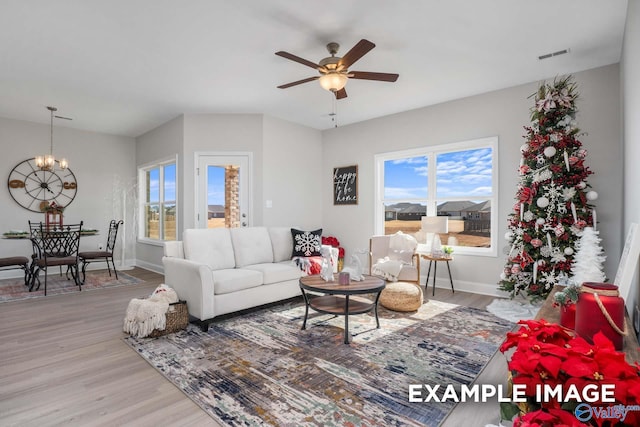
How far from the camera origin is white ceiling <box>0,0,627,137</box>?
2.73 meters

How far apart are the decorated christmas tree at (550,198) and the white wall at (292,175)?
352 cm

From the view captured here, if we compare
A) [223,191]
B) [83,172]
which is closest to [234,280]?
[223,191]

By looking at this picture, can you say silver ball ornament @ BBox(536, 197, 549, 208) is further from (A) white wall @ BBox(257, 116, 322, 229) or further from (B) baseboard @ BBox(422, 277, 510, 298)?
(A) white wall @ BBox(257, 116, 322, 229)

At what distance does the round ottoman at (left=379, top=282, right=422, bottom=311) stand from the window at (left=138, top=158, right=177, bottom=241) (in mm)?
3937

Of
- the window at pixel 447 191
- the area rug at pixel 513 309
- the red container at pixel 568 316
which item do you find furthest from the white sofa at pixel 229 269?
the red container at pixel 568 316

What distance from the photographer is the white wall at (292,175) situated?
5.66m

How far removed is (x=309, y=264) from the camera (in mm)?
4328

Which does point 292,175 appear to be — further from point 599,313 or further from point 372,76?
point 599,313

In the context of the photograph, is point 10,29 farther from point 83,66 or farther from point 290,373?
point 290,373

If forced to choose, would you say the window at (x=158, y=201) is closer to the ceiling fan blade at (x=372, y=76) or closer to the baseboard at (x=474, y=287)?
the ceiling fan blade at (x=372, y=76)

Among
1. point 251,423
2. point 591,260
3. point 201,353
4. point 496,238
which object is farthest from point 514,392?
point 496,238

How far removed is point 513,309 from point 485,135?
2.28 m

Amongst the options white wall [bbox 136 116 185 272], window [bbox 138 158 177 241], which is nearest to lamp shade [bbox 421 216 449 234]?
white wall [bbox 136 116 185 272]

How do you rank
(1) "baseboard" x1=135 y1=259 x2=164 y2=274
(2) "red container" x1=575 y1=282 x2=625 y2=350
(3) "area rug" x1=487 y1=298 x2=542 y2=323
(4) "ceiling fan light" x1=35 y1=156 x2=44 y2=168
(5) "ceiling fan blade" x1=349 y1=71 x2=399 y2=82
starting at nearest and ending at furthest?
(2) "red container" x1=575 y1=282 x2=625 y2=350 < (5) "ceiling fan blade" x1=349 y1=71 x2=399 y2=82 < (3) "area rug" x1=487 y1=298 x2=542 y2=323 < (4) "ceiling fan light" x1=35 y1=156 x2=44 y2=168 < (1) "baseboard" x1=135 y1=259 x2=164 y2=274
